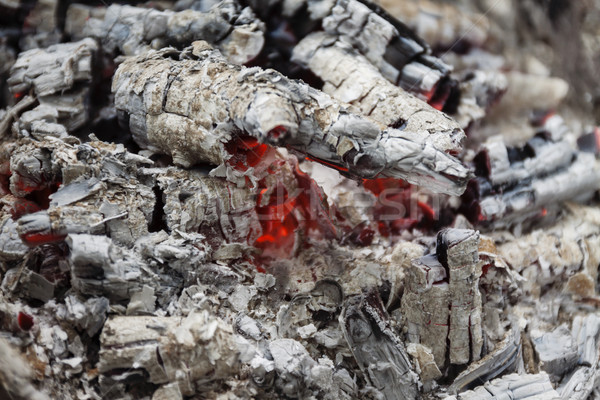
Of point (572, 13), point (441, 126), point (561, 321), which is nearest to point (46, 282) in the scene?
point (441, 126)

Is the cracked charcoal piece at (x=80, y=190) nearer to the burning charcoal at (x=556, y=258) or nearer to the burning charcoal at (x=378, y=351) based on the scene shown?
the burning charcoal at (x=378, y=351)

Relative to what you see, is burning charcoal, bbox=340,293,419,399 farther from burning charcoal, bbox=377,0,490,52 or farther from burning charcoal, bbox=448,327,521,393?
burning charcoal, bbox=377,0,490,52

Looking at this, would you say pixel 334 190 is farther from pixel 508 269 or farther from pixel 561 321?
pixel 561 321

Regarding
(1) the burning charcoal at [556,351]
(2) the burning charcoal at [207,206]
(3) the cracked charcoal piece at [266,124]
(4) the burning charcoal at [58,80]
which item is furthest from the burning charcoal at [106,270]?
(1) the burning charcoal at [556,351]

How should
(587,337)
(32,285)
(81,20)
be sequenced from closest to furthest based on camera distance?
1. (32,285)
2. (587,337)
3. (81,20)

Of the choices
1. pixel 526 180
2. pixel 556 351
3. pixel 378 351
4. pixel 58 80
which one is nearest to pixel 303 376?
pixel 378 351

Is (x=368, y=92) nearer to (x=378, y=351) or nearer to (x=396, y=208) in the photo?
(x=396, y=208)
